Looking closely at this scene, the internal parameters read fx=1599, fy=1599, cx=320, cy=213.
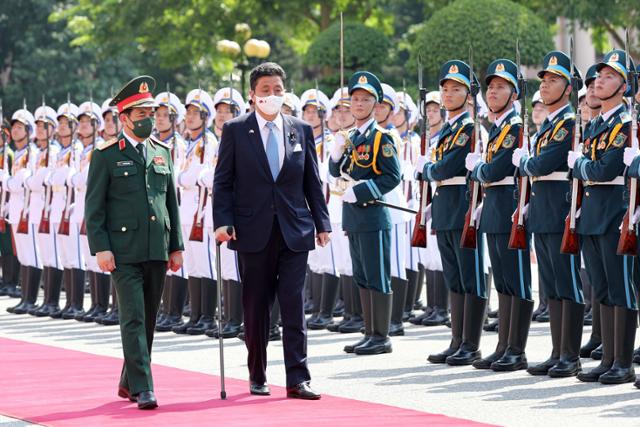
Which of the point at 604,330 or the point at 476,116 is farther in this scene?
the point at 476,116

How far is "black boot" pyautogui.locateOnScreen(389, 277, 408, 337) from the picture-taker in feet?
43.1

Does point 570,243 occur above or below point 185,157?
below

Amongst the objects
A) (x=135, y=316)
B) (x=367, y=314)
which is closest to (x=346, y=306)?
(x=367, y=314)

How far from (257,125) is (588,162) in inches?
79.5

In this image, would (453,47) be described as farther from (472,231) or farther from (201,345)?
(472,231)

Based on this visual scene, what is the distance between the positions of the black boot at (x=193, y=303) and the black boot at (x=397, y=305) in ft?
6.37

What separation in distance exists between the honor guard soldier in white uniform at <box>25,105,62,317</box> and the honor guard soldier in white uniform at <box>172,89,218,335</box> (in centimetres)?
246

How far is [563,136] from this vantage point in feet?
33.4

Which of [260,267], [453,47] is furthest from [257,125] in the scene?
[453,47]

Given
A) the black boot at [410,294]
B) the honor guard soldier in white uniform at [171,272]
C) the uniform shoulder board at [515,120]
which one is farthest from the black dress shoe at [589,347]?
the honor guard soldier in white uniform at [171,272]

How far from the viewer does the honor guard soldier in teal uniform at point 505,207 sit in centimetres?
1063

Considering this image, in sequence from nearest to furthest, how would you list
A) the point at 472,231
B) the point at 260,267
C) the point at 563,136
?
the point at 260,267
the point at 563,136
the point at 472,231

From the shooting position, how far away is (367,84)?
1185cm

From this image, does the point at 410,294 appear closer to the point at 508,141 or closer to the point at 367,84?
the point at 367,84
